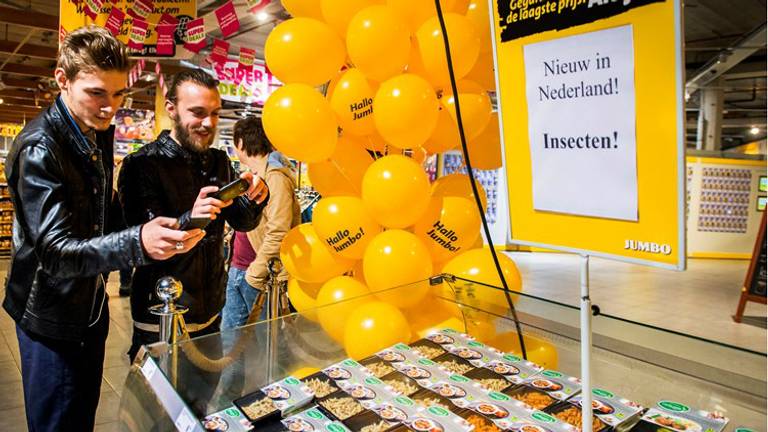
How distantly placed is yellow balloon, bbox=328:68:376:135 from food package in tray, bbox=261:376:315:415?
1115mm

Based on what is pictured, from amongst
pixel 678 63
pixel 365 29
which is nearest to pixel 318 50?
pixel 365 29

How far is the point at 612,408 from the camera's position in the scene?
105cm

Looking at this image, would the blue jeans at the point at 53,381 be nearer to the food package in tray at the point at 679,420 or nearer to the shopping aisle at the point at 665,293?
the food package in tray at the point at 679,420

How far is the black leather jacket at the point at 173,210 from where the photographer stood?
1.87 meters

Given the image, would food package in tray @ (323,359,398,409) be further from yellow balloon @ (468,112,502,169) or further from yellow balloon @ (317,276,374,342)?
yellow balloon @ (468,112,502,169)

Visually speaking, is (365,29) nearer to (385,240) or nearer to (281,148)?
(281,148)

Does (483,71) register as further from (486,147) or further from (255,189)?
(255,189)

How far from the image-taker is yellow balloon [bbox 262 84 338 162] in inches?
74.2

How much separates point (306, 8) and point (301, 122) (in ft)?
1.91

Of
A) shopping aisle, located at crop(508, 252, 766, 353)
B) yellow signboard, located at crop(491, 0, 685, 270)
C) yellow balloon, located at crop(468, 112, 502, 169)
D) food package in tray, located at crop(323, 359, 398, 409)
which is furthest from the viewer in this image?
shopping aisle, located at crop(508, 252, 766, 353)

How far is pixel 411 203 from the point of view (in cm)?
180

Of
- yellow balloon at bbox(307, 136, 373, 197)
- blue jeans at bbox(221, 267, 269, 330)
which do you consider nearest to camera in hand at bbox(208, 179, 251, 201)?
yellow balloon at bbox(307, 136, 373, 197)

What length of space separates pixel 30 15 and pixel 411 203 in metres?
6.43

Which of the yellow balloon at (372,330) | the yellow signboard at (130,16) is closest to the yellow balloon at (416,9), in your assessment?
the yellow balloon at (372,330)
